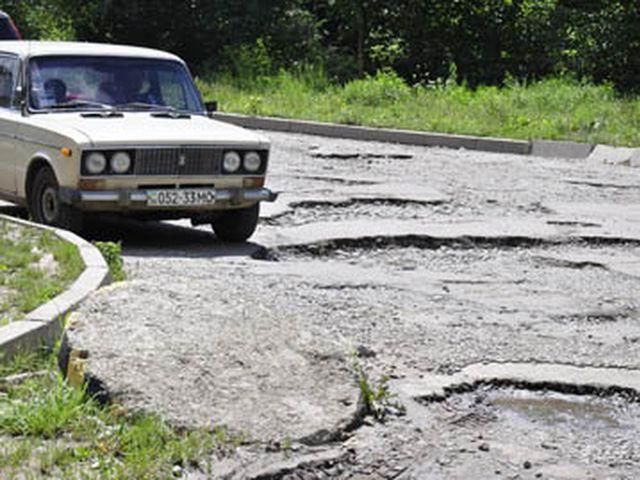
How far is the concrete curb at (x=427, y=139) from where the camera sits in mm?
18781

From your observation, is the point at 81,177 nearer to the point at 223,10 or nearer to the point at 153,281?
the point at 153,281

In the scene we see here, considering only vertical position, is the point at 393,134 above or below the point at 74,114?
below

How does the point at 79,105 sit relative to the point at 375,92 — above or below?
above

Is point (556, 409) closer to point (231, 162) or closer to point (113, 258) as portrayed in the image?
point (113, 258)

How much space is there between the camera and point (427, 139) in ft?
64.8

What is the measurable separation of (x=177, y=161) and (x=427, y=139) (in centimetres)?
960

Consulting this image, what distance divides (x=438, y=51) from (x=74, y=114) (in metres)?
18.9

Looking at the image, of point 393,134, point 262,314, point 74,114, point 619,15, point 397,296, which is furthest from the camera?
point 619,15

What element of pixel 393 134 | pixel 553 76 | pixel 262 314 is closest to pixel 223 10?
pixel 553 76

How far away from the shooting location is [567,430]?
6.13 metres

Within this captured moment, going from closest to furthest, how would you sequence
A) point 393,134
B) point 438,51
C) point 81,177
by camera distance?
point 81,177 → point 393,134 → point 438,51

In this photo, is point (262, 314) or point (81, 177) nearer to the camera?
point (262, 314)

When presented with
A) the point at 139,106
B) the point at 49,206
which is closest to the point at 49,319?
the point at 49,206

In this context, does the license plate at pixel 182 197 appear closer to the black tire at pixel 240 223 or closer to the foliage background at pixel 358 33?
the black tire at pixel 240 223
